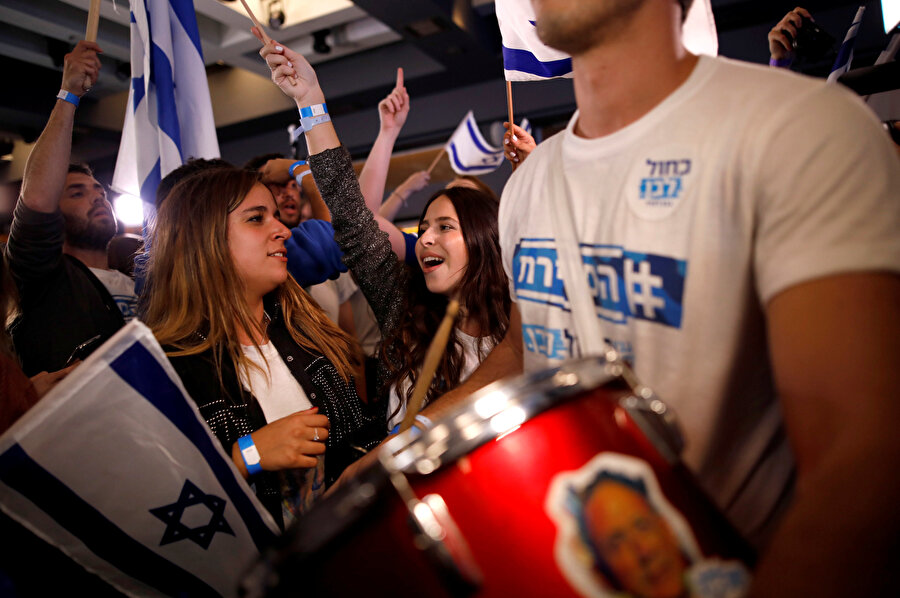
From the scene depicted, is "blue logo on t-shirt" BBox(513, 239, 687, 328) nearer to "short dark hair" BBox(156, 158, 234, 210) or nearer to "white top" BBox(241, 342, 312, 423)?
"white top" BBox(241, 342, 312, 423)

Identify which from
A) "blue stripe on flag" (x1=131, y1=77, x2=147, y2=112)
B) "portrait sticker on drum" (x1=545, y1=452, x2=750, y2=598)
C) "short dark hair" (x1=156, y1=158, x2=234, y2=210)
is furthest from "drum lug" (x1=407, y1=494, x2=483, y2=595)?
"blue stripe on flag" (x1=131, y1=77, x2=147, y2=112)

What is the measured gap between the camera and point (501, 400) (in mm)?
778

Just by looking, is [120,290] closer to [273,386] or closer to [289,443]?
[273,386]

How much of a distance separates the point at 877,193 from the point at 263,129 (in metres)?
9.53

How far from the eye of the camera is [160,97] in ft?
9.21

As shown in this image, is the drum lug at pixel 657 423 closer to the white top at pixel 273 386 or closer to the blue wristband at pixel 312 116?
the white top at pixel 273 386

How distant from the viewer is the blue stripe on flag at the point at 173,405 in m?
1.24

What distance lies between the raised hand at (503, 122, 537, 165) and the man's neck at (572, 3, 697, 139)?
4.72ft

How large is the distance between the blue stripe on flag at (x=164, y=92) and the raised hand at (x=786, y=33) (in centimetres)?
283

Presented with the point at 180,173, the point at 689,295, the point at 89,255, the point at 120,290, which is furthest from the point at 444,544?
the point at 89,255

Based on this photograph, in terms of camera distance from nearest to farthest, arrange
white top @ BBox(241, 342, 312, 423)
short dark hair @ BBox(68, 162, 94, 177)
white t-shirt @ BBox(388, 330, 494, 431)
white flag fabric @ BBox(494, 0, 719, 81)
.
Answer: white top @ BBox(241, 342, 312, 423) < white flag fabric @ BBox(494, 0, 719, 81) < white t-shirt @ BBox(388, 330, 494, 431) < short dark hair @ BBox(68, 162, 94, 177)

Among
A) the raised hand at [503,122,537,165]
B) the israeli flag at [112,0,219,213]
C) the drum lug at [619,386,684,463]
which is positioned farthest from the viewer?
the israeli flag at [112,0,219,213]

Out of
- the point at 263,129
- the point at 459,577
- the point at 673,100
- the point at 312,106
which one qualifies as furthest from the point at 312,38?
the point at 459,577

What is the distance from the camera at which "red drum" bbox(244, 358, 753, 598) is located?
680 mm
